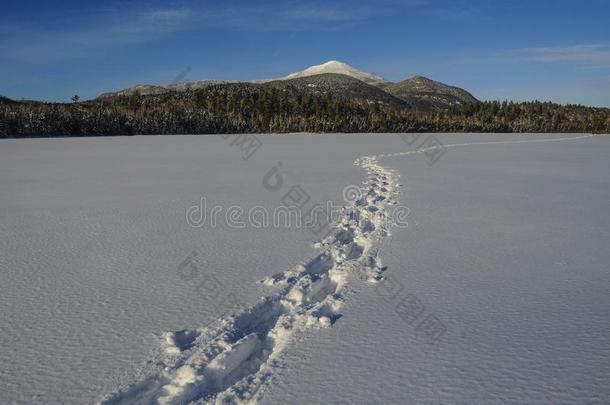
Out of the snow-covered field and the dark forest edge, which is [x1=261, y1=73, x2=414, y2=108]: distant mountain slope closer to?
the dark forest edge

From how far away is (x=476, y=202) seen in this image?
689cm

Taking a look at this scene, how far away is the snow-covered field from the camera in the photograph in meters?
2.15

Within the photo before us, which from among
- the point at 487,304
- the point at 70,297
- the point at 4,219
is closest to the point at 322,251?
the point at 487,304

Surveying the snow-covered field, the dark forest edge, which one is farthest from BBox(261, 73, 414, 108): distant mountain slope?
the snow-covered field

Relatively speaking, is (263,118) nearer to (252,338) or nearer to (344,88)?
(252,338)

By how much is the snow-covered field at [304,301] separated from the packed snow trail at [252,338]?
0.01 metres

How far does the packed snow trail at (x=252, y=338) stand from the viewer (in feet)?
6.88

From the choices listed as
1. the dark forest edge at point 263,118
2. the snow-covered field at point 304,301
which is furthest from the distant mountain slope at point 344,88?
the snow-covered field at point 304,301

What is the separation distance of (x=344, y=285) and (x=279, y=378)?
1357 millimetres

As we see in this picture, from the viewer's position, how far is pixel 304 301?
10.4 ft

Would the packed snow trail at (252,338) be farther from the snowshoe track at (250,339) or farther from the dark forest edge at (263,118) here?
the dark forest edge at (263,118)

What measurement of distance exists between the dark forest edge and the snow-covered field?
20.8m

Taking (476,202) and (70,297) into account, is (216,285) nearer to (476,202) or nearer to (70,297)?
(70,297)

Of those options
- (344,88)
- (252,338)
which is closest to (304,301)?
(252,338)
